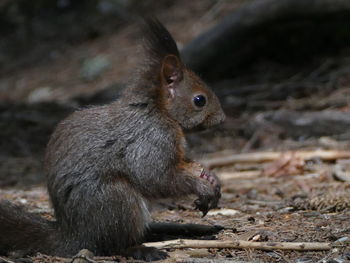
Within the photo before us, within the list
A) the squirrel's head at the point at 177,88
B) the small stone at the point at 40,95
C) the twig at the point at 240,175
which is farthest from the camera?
the small stone at the point at 40,95

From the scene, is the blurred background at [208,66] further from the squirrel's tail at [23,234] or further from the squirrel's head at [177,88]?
the squirrel's tail at [23,234]

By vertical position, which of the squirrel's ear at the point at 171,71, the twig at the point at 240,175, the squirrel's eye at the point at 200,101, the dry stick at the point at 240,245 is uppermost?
the squirrel's ear at the point at 171,71

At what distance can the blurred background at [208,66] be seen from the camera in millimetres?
5961

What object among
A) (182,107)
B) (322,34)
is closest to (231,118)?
(322,34)

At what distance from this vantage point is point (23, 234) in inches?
123

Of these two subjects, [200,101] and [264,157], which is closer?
[200,101]

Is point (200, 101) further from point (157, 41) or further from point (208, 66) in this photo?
point (208, 66)

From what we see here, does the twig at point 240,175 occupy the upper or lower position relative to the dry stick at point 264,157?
lower

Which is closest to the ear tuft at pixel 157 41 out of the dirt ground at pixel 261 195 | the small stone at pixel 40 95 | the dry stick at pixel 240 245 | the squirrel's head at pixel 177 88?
the squirrel's head at pixel 177 88

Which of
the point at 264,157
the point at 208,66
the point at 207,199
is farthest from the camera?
the point at 208,66

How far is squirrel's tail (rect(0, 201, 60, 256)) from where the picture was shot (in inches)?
122

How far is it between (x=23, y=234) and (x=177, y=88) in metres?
1.14

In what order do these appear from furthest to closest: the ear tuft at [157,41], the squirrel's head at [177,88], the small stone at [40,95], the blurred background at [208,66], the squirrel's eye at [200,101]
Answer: the small stone at [40,95]
the blurred background at [208,66]
the squirrel's eye at [200,101]
the squirrel's head at [177,88]
the ear tuft at [157,41]

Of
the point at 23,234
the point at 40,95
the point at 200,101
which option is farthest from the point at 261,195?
the point at 40,95
